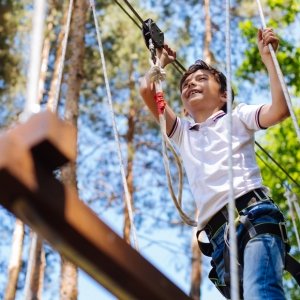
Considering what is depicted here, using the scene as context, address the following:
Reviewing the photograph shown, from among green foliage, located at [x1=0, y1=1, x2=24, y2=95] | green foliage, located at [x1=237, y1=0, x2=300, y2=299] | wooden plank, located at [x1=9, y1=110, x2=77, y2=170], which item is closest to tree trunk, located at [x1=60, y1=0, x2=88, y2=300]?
green foliage, located at [x1=237, y1=0, x2=300, y2=299]

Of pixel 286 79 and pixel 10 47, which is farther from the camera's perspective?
pixel 10 47

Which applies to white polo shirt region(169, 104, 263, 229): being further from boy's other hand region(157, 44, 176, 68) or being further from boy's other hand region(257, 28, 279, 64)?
boy's other hand region(157, 44, 176, 68)

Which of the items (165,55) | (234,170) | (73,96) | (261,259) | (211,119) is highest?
(73,96)

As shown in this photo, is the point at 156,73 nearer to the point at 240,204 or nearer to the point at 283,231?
the point at 240,204

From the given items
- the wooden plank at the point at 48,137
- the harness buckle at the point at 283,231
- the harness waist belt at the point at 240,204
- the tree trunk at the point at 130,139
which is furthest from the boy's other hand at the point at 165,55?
the tree trunk at the point at 130,139

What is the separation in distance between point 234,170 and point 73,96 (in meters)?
4.24

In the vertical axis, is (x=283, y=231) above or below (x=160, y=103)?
below

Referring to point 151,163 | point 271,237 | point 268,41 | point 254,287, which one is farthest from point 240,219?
point 151,163

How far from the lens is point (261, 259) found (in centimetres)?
169

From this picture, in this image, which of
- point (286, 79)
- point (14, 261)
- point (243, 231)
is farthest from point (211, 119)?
point (14, 261)

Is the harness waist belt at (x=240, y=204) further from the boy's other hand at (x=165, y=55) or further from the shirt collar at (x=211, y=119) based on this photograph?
the boy's other hand at (x=165, y=55)

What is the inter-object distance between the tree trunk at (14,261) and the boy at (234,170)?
5.55 meters

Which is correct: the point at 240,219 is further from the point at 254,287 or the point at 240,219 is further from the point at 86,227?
the point at 86,227

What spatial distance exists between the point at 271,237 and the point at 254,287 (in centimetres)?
17
